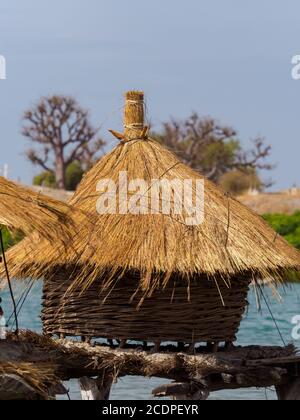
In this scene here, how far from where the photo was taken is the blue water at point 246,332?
1109cm

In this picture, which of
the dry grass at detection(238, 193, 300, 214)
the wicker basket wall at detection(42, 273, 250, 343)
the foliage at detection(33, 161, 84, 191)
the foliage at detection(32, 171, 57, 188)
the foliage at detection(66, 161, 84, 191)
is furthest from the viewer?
the foliage at detection(66, 161, 84, 191)

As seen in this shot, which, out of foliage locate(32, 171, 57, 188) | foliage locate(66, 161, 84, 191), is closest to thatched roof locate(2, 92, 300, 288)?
foliage locate(32, 171, 57, 188)

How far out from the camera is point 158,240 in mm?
6391

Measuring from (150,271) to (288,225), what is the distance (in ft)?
65.6

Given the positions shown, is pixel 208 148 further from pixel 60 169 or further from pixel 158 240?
pixel 158 240

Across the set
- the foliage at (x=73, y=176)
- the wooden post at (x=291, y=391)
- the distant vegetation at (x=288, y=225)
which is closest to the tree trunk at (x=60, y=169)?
the foliage at (x=73, y=176)

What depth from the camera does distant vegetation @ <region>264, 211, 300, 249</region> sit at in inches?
1005

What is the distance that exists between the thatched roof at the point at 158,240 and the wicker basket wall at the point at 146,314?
0.14 meters

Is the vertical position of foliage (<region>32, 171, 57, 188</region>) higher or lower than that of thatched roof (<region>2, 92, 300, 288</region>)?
higher

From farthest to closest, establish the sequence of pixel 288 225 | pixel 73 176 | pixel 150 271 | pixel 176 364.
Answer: pixel 73 176
pixel 288 225
pixel 176 364
pixel 150 271

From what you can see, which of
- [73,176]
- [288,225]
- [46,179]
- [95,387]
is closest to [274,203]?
[288,225]

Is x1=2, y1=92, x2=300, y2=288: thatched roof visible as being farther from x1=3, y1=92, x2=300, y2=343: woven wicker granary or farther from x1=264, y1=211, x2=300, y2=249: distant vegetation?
x1=264, y1=211, x2=300, y2=249: distant vegetation

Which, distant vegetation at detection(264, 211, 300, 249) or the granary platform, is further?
distant vegetation at detection(264, 211, 300, 249)

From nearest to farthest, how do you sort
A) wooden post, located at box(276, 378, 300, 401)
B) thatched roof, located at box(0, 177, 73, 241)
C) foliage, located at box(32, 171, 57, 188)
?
thatched roof, located at box(0, 177, 73, 241) → wooden post, located at box(276, 378, 300, 401) → foliage, located at box(32, 171, 57, 188)
